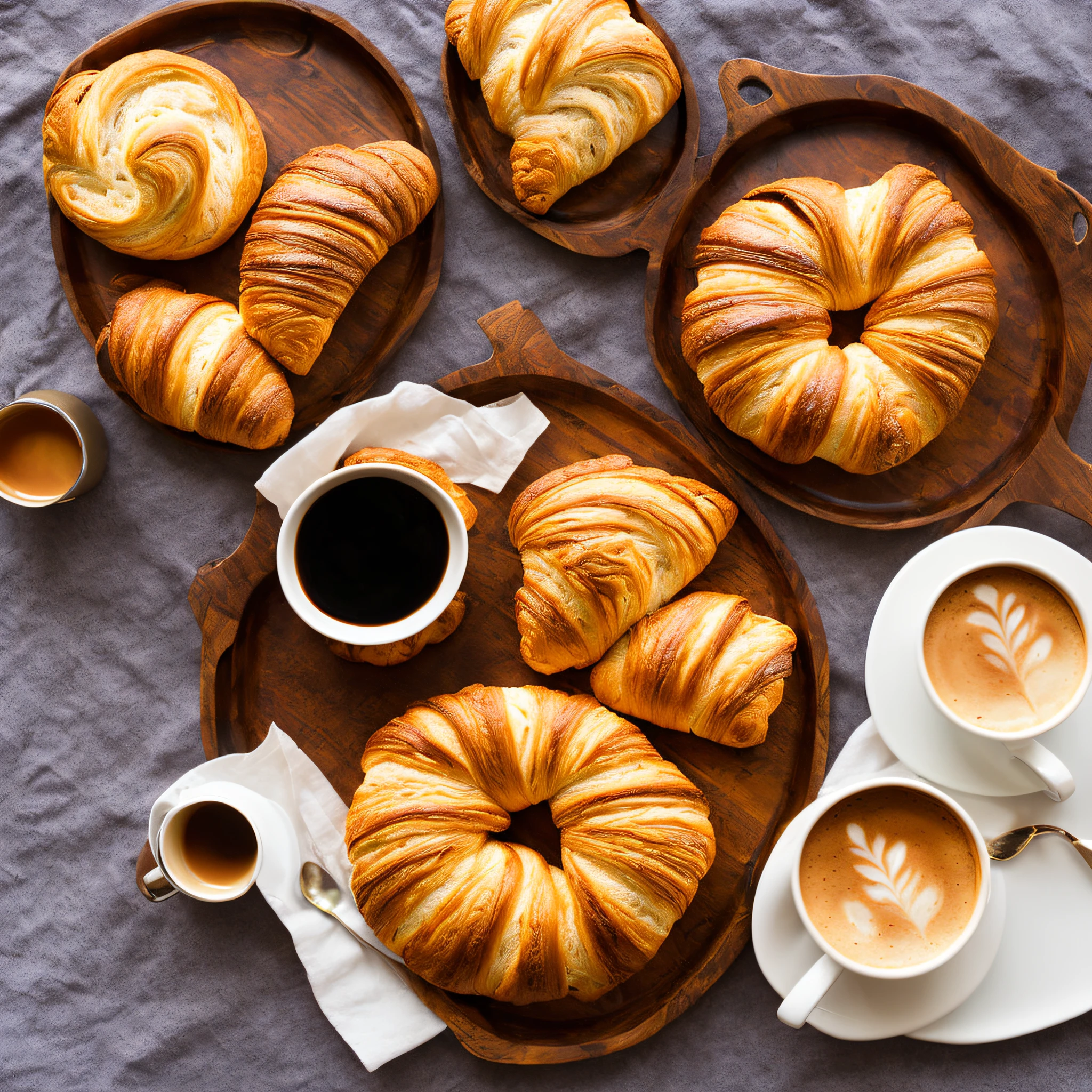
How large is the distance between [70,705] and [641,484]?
1.53 metres

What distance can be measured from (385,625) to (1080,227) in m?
1.88

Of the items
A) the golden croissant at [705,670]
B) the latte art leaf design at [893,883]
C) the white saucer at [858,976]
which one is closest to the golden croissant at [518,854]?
the golden croissant at [705,670]

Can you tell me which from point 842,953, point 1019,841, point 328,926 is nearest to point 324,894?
point 328,926

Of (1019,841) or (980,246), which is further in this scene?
(980,246)

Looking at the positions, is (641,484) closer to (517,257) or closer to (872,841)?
(517,257)

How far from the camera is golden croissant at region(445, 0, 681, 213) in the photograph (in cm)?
189

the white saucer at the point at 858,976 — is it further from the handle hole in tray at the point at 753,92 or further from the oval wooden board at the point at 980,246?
the handle hole in tray at the point at 753,92

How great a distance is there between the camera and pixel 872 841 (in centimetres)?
175

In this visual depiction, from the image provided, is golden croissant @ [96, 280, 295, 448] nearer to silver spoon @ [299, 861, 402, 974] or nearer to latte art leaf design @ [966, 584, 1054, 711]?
silver spoon @ [299, 861, 402, 974]

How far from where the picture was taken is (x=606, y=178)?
2.07m

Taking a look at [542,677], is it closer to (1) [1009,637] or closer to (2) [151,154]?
(1) [1009,637]

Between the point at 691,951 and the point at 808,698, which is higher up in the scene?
the point at 808,698

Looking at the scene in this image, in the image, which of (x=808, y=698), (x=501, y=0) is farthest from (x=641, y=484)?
(x=501, y=0)

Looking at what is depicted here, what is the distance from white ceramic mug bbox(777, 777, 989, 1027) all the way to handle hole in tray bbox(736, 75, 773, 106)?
1.60 meters
